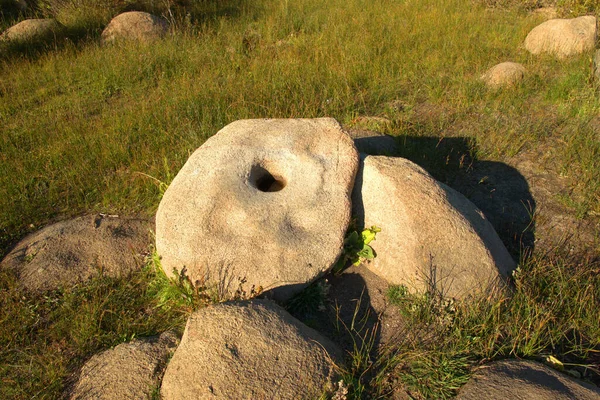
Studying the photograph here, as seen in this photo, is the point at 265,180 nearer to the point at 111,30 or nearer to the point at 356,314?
the point at 356,314

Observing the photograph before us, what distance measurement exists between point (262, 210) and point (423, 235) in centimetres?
112

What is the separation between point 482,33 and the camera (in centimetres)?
739

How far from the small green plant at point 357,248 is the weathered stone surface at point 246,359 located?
2.83ft

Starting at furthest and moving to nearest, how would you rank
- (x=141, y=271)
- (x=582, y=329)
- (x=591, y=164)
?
(x=591, y=164)
(x=141, y=271)
(x=582, y=329)

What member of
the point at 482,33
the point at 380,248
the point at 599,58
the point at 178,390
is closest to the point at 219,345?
the point at 178,390

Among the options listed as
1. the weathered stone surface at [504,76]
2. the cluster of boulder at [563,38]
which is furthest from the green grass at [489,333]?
the cluster of boulder at [563,38]

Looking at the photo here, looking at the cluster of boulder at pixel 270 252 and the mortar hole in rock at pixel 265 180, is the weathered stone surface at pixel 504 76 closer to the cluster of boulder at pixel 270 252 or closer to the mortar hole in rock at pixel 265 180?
the cluster of boulder at pixel 270 252

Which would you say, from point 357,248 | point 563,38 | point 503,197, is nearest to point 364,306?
point 357,248

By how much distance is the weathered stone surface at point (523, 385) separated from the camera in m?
2.32

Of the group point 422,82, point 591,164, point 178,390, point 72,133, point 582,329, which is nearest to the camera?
point 178,390

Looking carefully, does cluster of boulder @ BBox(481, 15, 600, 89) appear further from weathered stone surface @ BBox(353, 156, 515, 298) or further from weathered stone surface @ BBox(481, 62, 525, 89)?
weathered stone surface @ BBox(353, 156, 515, 298)

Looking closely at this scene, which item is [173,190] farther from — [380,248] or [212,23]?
[212,23]

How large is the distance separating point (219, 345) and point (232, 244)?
81 centimetres

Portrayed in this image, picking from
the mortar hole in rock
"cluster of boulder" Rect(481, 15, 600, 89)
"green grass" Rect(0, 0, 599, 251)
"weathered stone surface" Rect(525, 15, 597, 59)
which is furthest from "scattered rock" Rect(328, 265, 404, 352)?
"weathered stone surface" Rect(525, 15, 597, 59)
